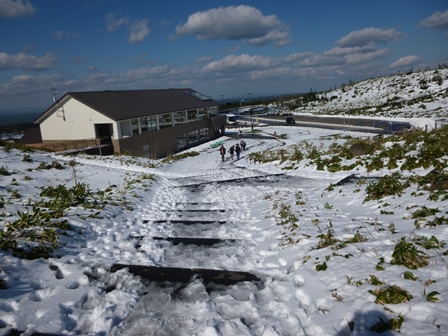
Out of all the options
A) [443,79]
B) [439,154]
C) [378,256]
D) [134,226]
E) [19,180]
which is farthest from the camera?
[443,79]

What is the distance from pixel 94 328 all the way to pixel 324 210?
6.61 metres

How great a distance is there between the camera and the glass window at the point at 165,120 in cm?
3670

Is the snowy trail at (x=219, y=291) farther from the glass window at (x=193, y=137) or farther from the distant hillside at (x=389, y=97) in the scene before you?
the distant hillside at (x=389, y=97)

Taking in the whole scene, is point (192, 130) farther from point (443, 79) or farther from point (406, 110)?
point (443, 79)

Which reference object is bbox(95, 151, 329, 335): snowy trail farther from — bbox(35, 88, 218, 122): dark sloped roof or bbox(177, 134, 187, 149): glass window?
bbox(177, 134, 187, 149): glass window

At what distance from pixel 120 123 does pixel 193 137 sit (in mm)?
15256

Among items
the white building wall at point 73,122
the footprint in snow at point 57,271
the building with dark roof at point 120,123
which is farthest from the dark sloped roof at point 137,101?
the footprint in snow at point 57,271

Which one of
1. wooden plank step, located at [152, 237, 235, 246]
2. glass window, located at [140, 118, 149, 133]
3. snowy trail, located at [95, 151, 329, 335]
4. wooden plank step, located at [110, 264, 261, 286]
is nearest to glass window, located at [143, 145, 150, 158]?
glass window, located at [140, 118, 149, 133]

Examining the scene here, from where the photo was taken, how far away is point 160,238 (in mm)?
6980

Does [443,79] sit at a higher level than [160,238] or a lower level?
higher

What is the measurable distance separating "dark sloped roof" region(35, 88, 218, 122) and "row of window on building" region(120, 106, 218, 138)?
0.81 m

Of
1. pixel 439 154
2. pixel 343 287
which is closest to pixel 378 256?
pixel 343 287

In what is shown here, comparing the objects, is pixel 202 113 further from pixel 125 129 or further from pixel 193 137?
pixel 125 129

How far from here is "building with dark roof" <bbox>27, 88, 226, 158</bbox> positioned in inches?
1152
